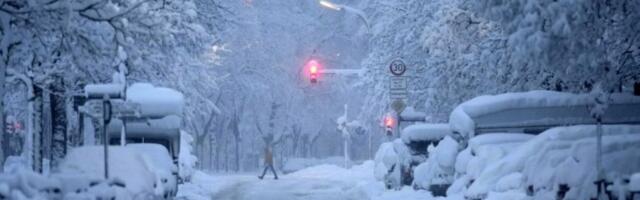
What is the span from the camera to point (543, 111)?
2112cm

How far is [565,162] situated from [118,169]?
7161mm

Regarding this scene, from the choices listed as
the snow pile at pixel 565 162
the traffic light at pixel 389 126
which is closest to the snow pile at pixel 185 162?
the traffic light at pixel 389 126

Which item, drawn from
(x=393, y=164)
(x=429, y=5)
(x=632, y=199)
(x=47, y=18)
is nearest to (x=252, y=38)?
(x=429, y=5)

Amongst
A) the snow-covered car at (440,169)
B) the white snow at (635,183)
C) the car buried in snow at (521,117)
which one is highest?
the car buried in snow at (521,117)

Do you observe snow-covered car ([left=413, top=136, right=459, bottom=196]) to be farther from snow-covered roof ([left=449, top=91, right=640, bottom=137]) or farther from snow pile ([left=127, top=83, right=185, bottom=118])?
snow pile ([left=127, top=83, right=185, bottom=118])

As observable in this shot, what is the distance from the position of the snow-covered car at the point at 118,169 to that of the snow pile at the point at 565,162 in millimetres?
5293

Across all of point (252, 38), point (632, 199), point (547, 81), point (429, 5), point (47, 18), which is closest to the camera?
point (632, 199)

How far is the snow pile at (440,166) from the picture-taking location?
71.3ft

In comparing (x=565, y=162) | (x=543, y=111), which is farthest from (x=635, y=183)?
(x=543, y=111)

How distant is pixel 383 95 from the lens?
46.3 meters

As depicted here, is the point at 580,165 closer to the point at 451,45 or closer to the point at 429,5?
the point at 451,45

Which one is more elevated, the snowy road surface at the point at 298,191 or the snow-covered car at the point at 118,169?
the snow-covered car at the point at 118,169

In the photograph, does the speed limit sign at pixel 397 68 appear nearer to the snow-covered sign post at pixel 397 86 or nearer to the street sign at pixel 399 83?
the snow-covered sign post at pixel 397 86

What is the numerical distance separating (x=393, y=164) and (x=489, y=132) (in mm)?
6406
